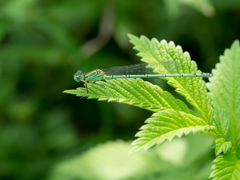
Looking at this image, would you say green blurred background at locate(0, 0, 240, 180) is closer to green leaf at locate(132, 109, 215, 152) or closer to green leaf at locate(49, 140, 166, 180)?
green leaf at locate(49, 140, 166, 180)

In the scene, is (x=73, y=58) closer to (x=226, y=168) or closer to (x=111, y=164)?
(x=111, y=164)

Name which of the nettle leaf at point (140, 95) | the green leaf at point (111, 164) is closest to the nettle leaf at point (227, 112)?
the nettle leaf at point (140, 95)

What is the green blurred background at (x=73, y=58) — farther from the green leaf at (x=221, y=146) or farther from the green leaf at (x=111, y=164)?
the green leaf at (x=221, y=146)

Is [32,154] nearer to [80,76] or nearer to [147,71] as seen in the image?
[80,76]

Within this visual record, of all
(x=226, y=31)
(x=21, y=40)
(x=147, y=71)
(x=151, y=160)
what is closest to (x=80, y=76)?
(x=147, y=71)

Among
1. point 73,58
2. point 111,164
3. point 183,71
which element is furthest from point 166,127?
point 73,58
